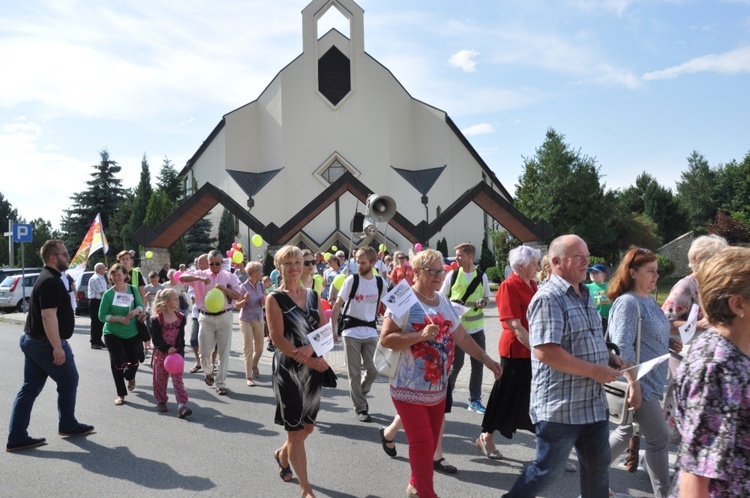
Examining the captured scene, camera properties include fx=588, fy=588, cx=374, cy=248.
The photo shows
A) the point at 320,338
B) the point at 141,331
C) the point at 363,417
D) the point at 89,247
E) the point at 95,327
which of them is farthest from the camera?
the point at 89,247

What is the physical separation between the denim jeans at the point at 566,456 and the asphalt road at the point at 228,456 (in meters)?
1.08

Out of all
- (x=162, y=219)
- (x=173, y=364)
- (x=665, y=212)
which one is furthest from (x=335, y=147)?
(x=665, y=212)

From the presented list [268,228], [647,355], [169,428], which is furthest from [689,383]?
[268,228]

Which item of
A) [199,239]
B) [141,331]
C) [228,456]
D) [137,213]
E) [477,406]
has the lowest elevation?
[228,456]

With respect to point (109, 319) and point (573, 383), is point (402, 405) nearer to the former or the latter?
point (573, 383)

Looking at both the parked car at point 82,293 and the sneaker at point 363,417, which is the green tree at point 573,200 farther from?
the sneaker at point 363,417

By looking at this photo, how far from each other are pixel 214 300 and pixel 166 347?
3.66 ft

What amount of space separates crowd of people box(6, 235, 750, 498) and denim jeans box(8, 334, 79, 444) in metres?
0.01

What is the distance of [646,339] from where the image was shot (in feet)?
12.8

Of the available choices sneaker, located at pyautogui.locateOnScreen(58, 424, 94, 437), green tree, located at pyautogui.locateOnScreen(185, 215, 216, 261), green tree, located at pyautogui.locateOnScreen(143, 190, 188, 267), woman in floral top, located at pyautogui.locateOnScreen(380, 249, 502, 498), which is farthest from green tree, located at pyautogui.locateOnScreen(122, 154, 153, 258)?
woman in floral top, located at pyautogui.locateOnScreen(380, 249, 502, 498)

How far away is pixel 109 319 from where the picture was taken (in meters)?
7.30

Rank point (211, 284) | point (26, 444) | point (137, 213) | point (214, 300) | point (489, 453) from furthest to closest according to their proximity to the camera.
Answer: point (137, 213) → point (211, 284) → point (214, 300) → point (26, 444) → point (489, 453)

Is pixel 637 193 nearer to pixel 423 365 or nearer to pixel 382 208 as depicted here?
pixel 382 208

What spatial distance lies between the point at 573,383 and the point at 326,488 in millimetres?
2233
